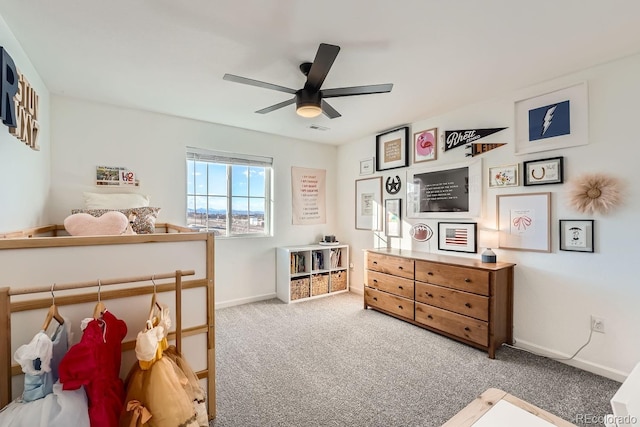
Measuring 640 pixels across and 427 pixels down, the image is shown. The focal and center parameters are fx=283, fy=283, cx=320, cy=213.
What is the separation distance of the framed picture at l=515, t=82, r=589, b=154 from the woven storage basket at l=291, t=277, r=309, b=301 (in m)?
2.94

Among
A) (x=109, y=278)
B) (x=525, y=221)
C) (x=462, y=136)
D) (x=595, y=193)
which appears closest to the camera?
(x=109, y=278)

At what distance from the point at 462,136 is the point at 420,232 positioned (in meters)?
1.21

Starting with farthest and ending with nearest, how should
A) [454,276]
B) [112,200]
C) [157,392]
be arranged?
1. [112,200]
2. [454,276]
3. [157,392]

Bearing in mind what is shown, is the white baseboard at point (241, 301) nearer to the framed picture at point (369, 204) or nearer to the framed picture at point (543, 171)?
the framed picture at point (369, 204)

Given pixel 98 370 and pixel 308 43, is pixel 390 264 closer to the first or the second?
pixel 308 43

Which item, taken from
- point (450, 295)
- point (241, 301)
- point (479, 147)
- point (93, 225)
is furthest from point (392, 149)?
point (93, 225)

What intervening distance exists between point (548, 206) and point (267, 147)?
131 inches

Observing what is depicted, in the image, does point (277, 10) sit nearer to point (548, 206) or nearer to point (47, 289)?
point (47, 289)

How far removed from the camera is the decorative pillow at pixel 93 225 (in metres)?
1.76

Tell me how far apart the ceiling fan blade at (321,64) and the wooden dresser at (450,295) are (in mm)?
2045

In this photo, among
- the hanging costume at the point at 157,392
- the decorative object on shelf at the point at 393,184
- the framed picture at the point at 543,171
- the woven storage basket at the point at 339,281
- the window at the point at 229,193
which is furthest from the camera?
the woven storage basket at the point at 339,281

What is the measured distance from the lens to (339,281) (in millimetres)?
4426

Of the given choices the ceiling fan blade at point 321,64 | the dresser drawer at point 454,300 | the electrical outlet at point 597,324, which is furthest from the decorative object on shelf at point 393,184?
the electrical outlet at point 597,324

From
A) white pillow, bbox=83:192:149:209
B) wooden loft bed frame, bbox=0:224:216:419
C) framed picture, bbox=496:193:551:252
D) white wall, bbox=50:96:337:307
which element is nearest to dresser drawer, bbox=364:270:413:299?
framed picture, bbox=496:193:551:252
